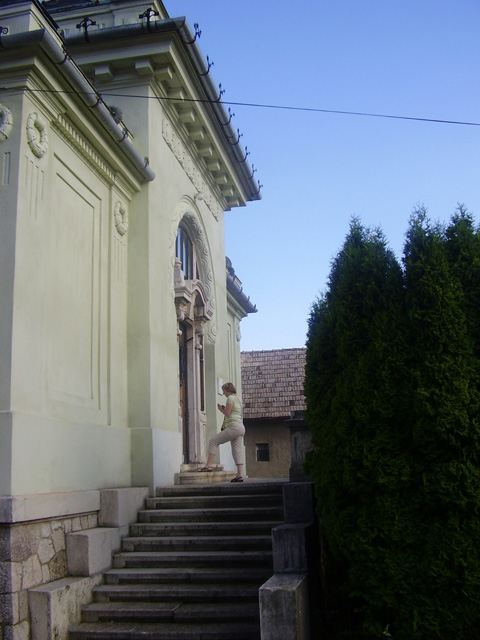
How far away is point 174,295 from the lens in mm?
10914

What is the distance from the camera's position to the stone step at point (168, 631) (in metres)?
6.20

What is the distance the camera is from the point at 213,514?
8305 millimetres

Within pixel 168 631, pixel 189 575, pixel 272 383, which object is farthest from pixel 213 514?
pixel 272 383

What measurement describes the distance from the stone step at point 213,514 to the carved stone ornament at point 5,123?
15.4 ft

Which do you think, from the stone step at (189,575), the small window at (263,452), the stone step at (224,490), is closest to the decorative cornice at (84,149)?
the stone step at (224,490)

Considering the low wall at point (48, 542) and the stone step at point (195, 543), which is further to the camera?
the stone step at point (195, 543)

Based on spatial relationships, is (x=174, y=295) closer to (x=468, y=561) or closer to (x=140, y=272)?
(x=140, y=272)

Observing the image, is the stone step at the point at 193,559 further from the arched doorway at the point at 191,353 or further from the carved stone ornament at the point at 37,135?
the carved stone ornament at the point at 37,135

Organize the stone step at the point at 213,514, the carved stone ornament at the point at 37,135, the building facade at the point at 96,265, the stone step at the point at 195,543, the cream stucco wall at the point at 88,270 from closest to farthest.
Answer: the building facade at the point at 96,265 < the cream stucco wall at the point at 88,270 < the carved stone ornament at the point at 37,135 < the stone step at the point at 195,543 < the stone step at the point at 213,514

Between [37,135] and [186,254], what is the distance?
5.41 metres

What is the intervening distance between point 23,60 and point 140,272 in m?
3.35

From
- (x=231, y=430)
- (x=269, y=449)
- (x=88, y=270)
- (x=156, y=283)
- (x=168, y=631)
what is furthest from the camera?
(x=269, y=449)

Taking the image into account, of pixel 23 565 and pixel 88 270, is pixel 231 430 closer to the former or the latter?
pixel 88 270

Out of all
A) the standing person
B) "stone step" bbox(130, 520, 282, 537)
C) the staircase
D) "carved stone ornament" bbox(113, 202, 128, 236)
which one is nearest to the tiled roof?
the standing person
